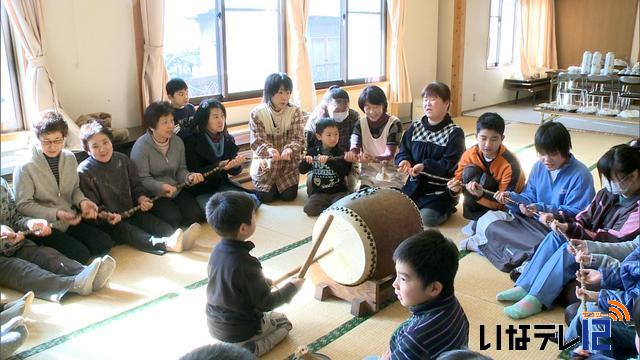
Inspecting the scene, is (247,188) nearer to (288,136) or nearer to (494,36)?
(288,136)

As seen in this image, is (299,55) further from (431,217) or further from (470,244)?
(470,244)

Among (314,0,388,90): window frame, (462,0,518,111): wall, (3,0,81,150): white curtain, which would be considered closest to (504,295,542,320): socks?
(3,0,81,150): white curtain

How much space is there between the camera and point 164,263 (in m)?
3.17

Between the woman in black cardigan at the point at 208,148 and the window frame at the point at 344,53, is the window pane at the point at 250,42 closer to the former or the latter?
the window frame at the point at 344,53

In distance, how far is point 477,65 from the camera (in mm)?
8688

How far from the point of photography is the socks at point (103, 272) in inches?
109

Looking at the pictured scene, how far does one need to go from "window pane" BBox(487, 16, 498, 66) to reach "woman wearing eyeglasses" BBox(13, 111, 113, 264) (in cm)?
756

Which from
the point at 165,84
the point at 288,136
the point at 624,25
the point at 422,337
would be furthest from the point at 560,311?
the point at 624,25

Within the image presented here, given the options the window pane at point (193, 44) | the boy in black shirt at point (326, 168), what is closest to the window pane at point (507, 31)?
the window pane at point (193, 44)

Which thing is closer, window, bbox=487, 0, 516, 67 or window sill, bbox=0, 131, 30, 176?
window sill, bbox=0, 131, 30, 176

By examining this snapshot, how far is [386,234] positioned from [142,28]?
3.08 m

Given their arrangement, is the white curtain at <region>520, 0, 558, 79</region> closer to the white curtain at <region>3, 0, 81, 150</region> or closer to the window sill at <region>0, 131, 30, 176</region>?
the white curtain at <region>3, 0, 81, 150</region>

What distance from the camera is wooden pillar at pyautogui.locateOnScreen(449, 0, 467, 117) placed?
311 inches

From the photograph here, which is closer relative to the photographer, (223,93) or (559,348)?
(559,348)
